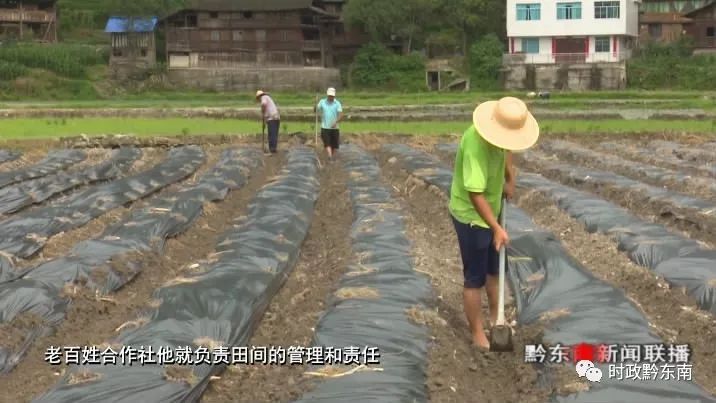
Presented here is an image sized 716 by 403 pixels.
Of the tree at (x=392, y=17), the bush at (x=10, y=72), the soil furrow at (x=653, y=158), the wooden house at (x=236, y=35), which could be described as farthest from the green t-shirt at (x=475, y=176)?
the bush at (x=10, y=72)

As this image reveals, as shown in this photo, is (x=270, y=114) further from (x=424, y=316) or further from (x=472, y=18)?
(x=472, y=18)

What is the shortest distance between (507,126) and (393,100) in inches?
1219

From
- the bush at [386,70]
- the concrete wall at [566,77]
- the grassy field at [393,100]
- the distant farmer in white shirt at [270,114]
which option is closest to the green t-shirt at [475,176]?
the distant farmer in white shirt at [270,114]

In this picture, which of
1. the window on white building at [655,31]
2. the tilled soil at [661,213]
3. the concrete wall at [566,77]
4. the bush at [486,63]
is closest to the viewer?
the tilled soil at [661,213]

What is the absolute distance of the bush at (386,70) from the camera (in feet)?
A: 147

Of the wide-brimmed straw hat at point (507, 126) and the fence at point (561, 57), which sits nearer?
the wide-brimmed straw hat at point (507, 126)

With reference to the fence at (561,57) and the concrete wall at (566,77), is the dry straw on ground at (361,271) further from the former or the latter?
the fence at (561,57)

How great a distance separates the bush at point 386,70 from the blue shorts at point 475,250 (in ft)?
132

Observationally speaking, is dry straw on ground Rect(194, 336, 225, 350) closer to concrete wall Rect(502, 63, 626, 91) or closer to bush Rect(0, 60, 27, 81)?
concrete wall Rect(502, 63, 626, 91)

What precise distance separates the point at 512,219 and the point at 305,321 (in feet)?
10.8

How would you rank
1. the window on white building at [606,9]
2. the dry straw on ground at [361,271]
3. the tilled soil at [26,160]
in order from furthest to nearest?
1. the window on white building at [606,9]
2. the tilled soil at [26,160]
3. the dry straw on ground at [361,271]

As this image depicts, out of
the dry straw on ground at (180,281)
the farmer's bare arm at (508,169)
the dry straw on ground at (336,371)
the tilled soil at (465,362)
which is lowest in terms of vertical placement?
the tilled soil at (465,362)

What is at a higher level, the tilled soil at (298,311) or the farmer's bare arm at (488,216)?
the farmer's bare arm at (488,216)

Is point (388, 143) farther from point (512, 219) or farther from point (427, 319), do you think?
point (427, 319)
